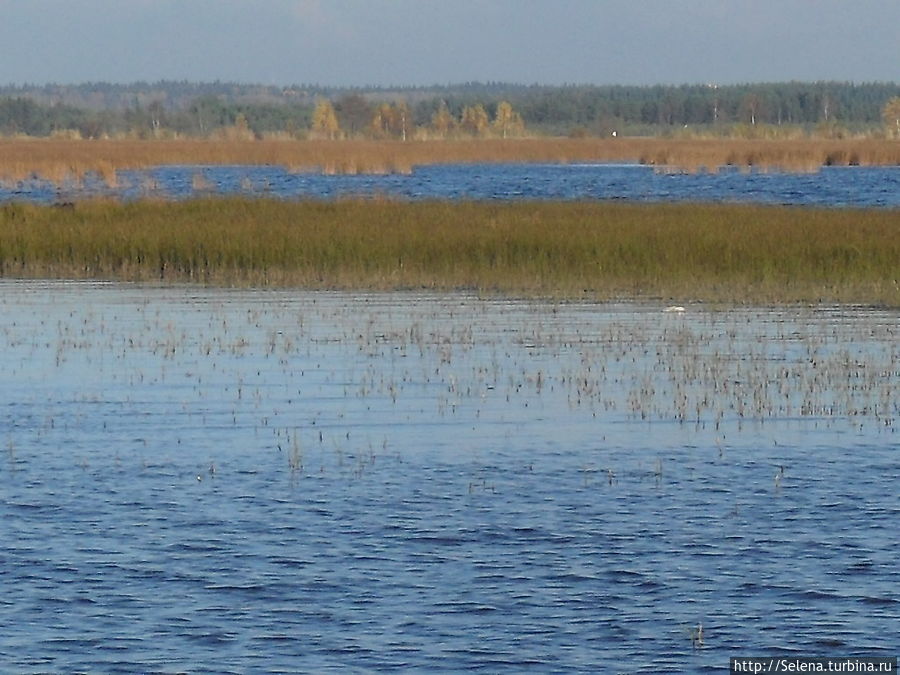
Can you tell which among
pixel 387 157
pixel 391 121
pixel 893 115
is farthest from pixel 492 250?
pixel 893 115

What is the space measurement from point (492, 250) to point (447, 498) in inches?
609

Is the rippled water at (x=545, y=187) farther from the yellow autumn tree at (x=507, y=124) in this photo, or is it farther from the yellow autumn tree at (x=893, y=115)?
the yellow autumn tree at (x=893, y=115)

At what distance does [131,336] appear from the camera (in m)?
18.8

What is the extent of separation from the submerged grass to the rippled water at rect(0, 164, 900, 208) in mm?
14048

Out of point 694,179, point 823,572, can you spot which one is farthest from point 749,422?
point 694,179

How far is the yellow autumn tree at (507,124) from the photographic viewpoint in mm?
175750

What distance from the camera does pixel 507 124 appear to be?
17950 centimetres

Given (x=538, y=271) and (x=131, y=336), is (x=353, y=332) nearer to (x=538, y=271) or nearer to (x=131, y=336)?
(x=131, y=336)

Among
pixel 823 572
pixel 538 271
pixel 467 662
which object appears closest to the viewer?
pixel 467 662

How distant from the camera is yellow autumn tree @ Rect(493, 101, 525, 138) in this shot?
17575 cm

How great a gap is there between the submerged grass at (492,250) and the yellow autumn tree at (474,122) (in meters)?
135

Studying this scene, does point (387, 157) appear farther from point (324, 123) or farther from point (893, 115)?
point (893, 115)

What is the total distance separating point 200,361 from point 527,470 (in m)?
6.02

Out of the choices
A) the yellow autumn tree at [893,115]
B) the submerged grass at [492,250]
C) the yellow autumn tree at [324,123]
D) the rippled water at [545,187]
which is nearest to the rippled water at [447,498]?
the submerged grass at [492,250]
